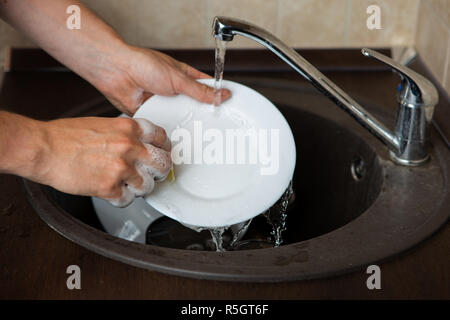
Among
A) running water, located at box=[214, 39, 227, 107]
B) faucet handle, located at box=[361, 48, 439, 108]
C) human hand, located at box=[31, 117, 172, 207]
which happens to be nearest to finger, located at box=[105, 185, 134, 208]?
human hand, located at box=[31, 117, 172, 207]

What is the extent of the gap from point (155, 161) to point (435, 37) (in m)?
0.72

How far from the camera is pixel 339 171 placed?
121 centimetres

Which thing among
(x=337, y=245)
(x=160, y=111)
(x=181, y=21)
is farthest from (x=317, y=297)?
(x=181, y=21)

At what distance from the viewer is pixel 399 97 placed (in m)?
1.01

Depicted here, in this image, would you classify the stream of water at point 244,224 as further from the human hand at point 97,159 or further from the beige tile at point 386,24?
the beige tile at point 386,24

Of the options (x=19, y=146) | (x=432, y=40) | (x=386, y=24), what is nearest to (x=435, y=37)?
(x=432, y=40)

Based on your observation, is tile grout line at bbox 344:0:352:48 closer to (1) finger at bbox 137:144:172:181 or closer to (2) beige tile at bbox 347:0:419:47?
(2) beige tile at bbox 347:0:419:47

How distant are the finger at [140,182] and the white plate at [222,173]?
0.24ft

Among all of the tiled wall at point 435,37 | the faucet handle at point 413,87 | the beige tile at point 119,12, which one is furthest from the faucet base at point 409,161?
the beige tile at point 119,12

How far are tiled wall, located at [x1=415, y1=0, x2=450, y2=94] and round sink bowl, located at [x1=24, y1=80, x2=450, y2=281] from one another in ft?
0.69

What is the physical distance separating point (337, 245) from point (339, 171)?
14.7 inches

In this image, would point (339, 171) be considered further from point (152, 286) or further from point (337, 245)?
point (152, 286)

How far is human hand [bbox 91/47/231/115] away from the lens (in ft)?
3.51

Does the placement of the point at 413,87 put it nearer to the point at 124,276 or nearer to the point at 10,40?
the point at 124,276
